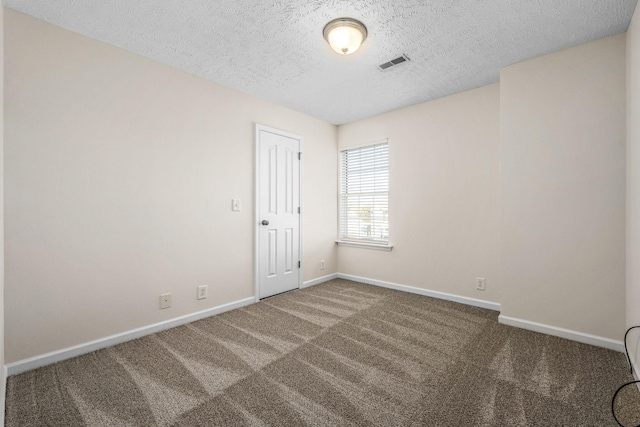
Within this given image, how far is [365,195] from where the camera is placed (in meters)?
4.27

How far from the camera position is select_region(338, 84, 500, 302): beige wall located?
314 centimetres

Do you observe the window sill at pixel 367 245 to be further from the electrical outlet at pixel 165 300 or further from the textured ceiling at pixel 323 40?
the electrical outlet at pixel 165 300

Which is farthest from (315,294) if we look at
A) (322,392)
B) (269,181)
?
(322,392)

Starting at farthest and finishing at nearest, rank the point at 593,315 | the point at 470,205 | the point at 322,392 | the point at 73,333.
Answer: the point at 470,205 < the point at 593,315 < the point at 73,333 < the point at 322,392

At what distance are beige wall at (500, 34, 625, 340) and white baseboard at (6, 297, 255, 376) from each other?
117 inches

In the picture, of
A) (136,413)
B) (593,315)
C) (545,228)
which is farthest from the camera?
(545,228)

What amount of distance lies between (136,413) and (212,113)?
2.59m

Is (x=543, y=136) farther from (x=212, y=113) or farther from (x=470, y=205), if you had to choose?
(x=212, y=113)

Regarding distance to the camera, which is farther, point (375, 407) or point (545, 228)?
point (545, 228)

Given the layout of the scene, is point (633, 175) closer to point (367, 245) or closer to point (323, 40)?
point (323, 40)

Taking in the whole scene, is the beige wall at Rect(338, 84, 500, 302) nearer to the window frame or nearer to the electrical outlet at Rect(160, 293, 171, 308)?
the window frame

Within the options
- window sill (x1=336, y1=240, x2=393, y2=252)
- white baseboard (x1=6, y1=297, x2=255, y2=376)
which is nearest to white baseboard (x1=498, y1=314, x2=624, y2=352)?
window sill (x1=336, y1=240, x2=393, y2=252)

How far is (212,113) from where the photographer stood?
300 cm

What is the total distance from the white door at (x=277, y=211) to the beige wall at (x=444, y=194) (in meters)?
1.16
